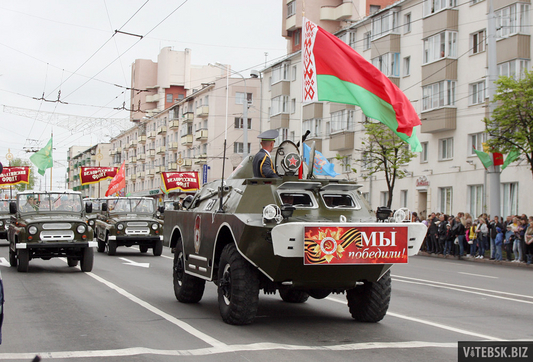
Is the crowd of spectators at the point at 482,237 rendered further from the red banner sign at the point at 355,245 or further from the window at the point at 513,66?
the red banner sign at the point at 355,245

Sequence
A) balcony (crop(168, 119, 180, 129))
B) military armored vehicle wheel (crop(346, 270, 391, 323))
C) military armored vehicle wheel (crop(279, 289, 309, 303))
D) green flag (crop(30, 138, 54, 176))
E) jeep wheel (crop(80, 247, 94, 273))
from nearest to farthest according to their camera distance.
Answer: military armored vehicle wheel (crop(346, 270, 391, 323)) < military armored vehicle wheel (crop(279, 289, 309, 303)) < jeep wheel (crop(80, 247, 94, 273)) < green flag (crop(30, 138, 54, 176)) < balcony (crop(168, 119, 180, 129))

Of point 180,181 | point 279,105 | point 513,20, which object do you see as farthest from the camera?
point 279,105

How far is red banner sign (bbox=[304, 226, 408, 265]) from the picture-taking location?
8305 millimetres

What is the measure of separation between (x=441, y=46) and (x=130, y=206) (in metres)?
20.8

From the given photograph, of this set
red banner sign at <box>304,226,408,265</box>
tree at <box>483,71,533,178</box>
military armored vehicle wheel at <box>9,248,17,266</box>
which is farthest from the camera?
tree at <box>483,71,533,178</box>

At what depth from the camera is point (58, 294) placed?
1248 centimetres

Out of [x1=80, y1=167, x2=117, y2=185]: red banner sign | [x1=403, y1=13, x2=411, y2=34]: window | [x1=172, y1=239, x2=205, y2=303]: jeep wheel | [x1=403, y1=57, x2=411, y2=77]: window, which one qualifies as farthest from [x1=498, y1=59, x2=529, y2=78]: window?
[x1=172, y1=239, x2=205, y2=303]: jeep wheel

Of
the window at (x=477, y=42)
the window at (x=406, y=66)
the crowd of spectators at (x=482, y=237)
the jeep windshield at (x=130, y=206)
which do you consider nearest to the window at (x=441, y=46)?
the window at (x=477, y=42)

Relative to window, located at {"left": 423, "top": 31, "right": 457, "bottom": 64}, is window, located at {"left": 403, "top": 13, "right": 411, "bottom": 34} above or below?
above

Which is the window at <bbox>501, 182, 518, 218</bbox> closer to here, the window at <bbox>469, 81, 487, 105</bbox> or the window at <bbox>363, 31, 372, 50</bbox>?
the window at <bbox>469, 81, 487, 105</bbox>

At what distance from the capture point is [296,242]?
834cm

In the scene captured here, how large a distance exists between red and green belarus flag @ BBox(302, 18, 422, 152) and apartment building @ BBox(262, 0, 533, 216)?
2026cm

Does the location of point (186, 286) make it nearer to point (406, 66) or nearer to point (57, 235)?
point (57, 235)

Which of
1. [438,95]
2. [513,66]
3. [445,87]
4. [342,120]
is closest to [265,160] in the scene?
[513,66]
